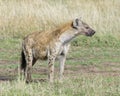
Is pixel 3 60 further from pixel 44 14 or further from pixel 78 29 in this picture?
pixel 44 14

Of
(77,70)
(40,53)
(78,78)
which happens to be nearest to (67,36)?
(40,53)

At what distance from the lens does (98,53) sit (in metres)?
11.7

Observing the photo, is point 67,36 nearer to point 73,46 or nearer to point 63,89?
point 63,89

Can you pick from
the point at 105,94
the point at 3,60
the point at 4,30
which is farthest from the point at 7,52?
the point at 105,94

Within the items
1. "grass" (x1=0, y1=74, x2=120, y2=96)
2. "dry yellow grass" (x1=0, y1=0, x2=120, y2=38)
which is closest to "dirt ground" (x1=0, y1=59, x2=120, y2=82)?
"grass" (x1=0, y1=74, x2=120, y2=96)

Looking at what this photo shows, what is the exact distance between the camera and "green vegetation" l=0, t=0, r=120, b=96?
698cm

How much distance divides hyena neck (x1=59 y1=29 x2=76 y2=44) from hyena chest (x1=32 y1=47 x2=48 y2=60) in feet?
1.11

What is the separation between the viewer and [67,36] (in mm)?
8445

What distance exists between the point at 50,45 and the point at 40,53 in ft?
0.81

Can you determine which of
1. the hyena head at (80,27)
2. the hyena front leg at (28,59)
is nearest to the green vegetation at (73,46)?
the hyena front leg at (28,59)

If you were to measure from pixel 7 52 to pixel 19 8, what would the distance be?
3.20m

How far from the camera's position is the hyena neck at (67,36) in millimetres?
8359

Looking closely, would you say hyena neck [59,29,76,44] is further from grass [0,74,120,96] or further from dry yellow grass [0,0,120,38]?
dry yellow grass [0,0,120,38]

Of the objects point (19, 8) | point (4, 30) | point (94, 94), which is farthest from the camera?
point (19, 8)
